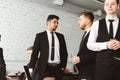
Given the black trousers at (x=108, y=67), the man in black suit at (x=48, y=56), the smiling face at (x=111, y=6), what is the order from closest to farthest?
the black trousers at (x=108, y=67) → the smiling face at (x=111, y=6) → the man in black suit at (x=48, y=56)

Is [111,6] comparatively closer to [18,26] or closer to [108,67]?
[108,67]

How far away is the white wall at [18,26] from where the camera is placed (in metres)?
5.95

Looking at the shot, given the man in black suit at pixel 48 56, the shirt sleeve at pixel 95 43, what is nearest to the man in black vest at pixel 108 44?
the shirt sleeve at pixel 95 43

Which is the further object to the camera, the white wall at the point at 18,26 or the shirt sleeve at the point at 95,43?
the white wall at the point at 18,26

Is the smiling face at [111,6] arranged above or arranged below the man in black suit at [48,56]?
above

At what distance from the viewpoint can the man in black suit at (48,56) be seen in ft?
10.9

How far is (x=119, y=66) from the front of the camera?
1.96 metres

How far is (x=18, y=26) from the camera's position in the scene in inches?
247

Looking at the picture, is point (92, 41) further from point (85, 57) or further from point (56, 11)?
point (56, 11)

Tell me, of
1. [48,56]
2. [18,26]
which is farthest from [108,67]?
[18,26]

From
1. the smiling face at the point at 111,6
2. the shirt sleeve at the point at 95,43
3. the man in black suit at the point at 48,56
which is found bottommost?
the man in black suit at the point at 48,56

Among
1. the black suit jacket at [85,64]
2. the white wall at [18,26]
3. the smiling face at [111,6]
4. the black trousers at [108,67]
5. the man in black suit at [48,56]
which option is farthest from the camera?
the white wall at [18,26]

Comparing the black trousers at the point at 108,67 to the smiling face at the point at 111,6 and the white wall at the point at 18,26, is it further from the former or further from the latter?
the white wall at the point at 18,26

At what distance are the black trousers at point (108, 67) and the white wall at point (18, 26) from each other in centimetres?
419
